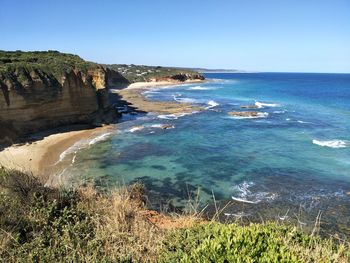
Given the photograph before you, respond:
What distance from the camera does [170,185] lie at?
21906 mm

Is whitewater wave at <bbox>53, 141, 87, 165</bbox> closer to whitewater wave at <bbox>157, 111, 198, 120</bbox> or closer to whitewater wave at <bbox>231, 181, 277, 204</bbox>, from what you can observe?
whitewater wave at <bbox>231, 181, 277, 204</bbox>

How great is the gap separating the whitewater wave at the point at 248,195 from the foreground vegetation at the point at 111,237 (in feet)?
34.3

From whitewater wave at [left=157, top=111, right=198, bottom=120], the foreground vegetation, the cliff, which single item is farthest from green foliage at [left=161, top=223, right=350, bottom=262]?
whitewater wave at [left=157, top=111, right=198, bottom=120]

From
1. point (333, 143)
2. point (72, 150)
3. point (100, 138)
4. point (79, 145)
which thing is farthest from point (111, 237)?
point (333, 143)

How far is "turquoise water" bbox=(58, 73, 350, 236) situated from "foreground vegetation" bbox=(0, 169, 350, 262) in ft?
15.0

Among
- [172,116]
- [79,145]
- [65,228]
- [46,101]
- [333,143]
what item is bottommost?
[79,145]

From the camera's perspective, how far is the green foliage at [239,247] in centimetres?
580

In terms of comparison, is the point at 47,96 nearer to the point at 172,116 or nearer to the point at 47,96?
the point at 47,96

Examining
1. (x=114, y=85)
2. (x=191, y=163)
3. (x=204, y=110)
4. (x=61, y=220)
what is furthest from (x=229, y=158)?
(x=114, y=85)

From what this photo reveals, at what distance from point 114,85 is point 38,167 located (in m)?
74.7

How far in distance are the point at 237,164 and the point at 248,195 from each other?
20.0ft

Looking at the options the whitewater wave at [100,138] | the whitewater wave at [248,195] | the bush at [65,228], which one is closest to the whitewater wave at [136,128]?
the whitewater wave at [100,138]

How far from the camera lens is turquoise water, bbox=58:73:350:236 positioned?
19547 mm

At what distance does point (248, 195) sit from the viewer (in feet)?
66.2
